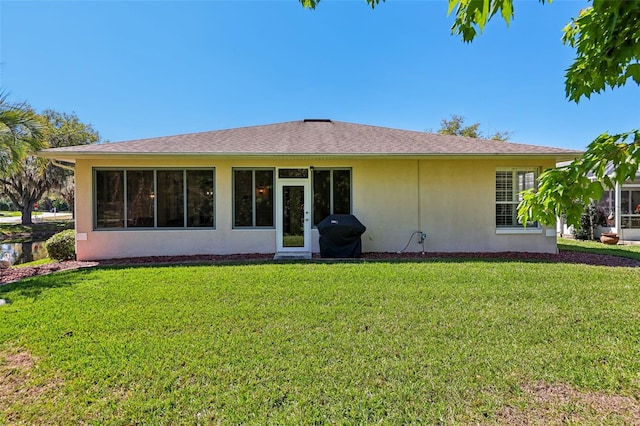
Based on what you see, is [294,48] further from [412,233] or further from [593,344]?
[593,344]

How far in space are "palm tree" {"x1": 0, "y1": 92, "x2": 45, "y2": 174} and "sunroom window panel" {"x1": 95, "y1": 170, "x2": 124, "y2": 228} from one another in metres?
1.64

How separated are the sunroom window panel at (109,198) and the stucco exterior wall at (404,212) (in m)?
1.09

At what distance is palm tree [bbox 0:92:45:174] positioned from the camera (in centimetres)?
811

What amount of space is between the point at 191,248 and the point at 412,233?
6783 millimetres

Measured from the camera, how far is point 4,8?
8945 millimetres

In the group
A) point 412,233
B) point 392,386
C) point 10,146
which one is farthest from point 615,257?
point 10,146

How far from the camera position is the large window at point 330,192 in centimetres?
977

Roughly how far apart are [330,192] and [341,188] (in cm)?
37

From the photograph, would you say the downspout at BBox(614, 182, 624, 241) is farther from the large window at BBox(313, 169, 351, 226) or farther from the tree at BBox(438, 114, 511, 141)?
the tree at BBox(438, 114, 511, 141)

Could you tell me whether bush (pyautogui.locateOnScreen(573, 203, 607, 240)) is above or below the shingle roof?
below

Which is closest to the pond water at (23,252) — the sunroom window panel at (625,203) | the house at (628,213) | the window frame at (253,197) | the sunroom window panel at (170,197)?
the sunroom window panel at (170,197)

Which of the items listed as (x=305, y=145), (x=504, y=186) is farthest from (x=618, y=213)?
(x=305, y=145)

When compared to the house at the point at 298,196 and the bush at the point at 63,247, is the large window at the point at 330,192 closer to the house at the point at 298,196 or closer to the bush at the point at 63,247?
the house at the point at 298,196

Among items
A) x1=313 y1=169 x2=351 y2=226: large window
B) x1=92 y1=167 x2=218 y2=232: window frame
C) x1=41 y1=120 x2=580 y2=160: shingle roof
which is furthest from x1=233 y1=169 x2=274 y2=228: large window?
x1=313 y1=169 x2=351 y2=226: large window
